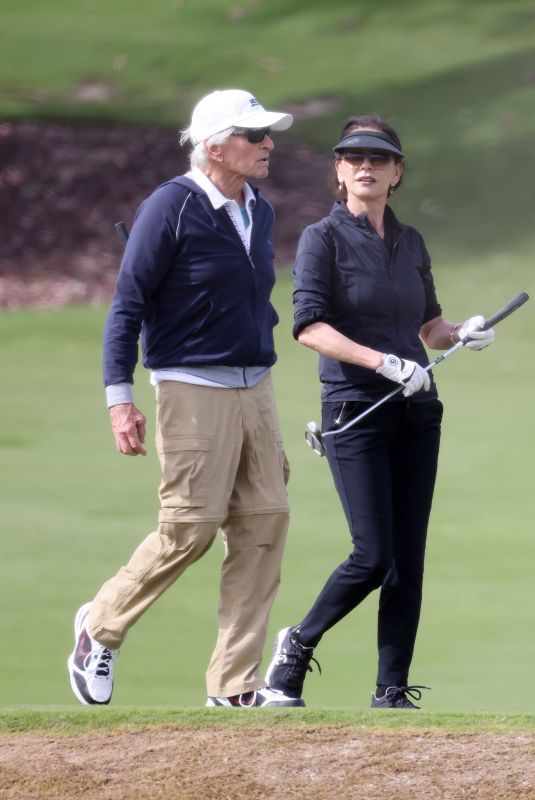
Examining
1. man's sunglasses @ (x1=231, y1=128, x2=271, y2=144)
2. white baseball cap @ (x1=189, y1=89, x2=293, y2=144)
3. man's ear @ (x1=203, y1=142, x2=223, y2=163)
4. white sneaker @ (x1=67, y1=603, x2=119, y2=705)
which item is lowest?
white sneaker @ (x1=67, y1=603, x2=119, y2=705)

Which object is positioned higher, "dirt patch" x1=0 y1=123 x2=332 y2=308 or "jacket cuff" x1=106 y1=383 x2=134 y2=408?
"dirt patch" x1=0 y1=123 x2=332 y2=308

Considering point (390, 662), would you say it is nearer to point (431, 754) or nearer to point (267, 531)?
point (267, 531)

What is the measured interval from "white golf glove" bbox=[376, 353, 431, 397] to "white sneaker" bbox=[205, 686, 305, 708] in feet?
3.53

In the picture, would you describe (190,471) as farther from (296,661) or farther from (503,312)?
(503,312)

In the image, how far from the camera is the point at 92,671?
584cm

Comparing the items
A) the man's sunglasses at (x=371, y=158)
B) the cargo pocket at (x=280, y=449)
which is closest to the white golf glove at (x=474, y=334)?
the man's sunglasses at (x=371, y=158)

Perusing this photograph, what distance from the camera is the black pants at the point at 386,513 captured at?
5.80 m

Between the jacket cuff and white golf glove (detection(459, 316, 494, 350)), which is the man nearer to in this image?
the jacket cuff

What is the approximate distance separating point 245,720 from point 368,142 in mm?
1875

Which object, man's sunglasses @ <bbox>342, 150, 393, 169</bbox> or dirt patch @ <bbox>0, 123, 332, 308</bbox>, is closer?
man's sunglasses @ <bbox>342, 150, 393, 169</bbox>

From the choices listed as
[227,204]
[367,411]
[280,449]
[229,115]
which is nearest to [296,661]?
[280,449]

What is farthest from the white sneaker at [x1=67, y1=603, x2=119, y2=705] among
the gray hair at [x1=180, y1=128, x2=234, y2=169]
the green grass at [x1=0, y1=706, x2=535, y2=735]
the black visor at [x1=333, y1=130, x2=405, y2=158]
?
the black visor at [x1=333, y1=130, x2=405, y2=158]

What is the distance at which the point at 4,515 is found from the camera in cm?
976

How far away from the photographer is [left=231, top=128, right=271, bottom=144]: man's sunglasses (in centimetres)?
577
